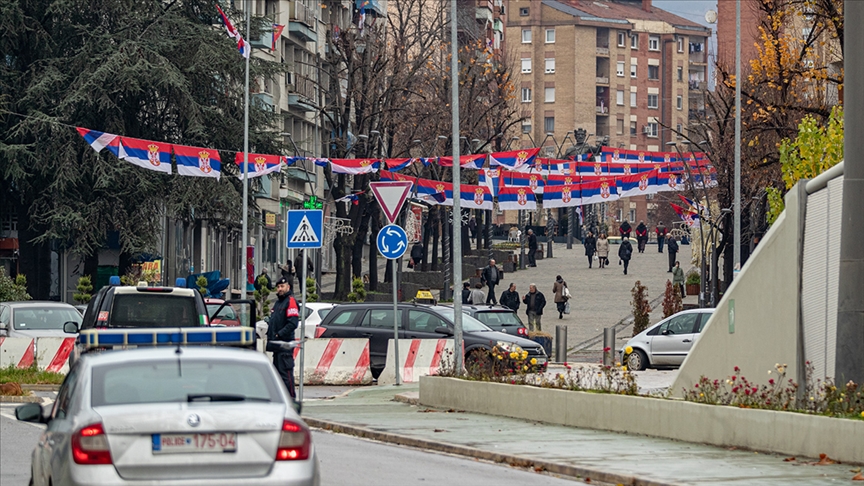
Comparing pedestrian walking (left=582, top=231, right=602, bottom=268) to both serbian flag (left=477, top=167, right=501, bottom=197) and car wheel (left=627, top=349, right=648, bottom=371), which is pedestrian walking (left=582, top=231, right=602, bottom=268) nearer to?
serbian flag (left=477, top=167, right=501, bottom=197)

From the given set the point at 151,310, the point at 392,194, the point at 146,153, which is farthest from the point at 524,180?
the point at 151,310

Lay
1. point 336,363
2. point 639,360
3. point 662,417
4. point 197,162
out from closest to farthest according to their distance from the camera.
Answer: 1. point 662,417
2. point 336,363
3. point 639,360
4. point 197,162

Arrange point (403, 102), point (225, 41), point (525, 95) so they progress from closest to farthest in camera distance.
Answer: point (225, 41) → point (403, 102) → point (525, 95)

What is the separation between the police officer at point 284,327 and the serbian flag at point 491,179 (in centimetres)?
2642

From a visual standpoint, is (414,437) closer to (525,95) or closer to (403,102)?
(403,102)

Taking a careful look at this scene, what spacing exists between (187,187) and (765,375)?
1273 inches

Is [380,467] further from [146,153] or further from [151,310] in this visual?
[146,153]

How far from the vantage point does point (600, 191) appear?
47062mm

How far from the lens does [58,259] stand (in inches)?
2119

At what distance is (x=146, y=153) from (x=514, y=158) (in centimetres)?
1044

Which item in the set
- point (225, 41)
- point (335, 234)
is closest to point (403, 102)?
point (335, 234)

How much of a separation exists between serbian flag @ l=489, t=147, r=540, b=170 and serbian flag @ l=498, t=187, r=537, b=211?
4.45 meters

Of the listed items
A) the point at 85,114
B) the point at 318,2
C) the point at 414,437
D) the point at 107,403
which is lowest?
the point at 414,437

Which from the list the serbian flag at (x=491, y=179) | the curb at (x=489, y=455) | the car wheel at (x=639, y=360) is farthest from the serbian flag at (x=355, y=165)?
the curb at (x=489, y=455)
